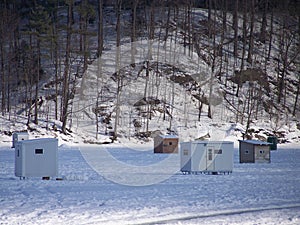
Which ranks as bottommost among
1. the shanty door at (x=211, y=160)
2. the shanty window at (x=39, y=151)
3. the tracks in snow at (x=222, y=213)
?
the tracks in snow at (x=222, y=213)

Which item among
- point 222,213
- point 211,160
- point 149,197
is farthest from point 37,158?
point 222,213

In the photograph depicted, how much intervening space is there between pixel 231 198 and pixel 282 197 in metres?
1.53

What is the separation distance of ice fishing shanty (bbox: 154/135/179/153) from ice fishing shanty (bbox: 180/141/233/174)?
497 inches

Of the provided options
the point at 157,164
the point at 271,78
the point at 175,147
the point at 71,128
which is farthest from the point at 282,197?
the point at 271,78

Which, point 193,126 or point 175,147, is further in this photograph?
point 193,126

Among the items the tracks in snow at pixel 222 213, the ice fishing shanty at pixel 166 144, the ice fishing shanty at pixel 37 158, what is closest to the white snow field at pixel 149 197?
the tracks in snow at pixel 222 213

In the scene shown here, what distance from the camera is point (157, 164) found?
26.7 meters

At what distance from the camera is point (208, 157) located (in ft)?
72.9

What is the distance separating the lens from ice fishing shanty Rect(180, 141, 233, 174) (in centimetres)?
2217

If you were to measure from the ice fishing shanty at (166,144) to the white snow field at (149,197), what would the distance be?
10.6 meters

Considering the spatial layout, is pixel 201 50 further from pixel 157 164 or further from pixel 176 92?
pixel 157 164

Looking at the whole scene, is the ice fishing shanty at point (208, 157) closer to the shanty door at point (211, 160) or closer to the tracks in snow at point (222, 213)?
the shanty door at point (211, 160)

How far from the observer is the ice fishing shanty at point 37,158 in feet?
64.0

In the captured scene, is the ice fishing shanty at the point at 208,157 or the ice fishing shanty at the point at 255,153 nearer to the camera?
the ice fishing shanty at the point at 208,157
